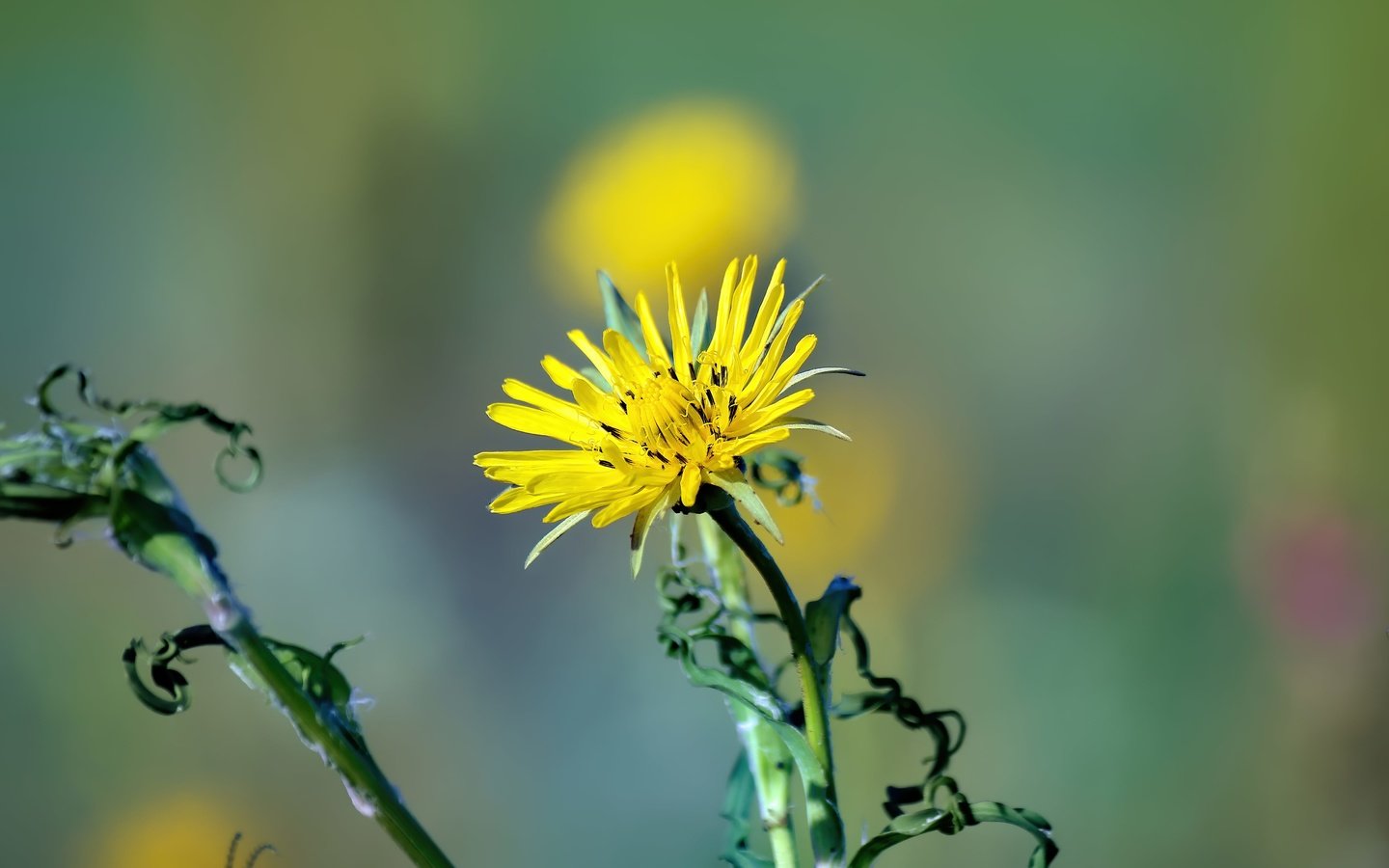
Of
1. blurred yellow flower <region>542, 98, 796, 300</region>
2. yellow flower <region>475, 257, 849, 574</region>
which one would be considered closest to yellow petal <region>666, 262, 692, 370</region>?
yellow flower <region>475, 257, 849, 574</region>

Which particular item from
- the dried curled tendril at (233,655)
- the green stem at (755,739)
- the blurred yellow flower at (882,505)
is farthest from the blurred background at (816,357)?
the dried curled tendril at (233,655)

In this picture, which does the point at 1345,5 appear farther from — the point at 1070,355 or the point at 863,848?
the point at 863,848

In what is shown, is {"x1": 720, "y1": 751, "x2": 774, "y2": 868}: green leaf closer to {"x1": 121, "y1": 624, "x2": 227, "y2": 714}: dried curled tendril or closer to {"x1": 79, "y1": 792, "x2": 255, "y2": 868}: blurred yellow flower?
{"x1": 121, "y1": 624, "x2": 227, "y2": 714}: dried curled tendril

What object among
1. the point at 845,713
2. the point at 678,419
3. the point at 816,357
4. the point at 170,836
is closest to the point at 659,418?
the point at 678,419

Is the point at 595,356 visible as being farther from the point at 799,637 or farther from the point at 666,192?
the point at 666,192

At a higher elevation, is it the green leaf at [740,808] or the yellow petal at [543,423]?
the yellow petal at [543,423]

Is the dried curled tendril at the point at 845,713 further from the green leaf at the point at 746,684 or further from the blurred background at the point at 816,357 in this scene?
the blurred background at the point at 816,357

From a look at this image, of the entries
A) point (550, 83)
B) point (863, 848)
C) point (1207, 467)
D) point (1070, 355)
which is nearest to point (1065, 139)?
point (1070, 355)
